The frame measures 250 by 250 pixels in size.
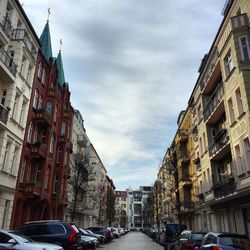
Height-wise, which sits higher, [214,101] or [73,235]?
[214,101]

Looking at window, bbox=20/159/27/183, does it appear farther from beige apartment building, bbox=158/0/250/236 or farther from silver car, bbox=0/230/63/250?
beige apartment building, bbox=158/0/250/236

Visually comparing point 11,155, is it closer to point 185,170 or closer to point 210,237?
point 210,237

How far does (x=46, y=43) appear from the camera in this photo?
35531 millimetres

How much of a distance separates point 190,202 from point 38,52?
28389 millimetres

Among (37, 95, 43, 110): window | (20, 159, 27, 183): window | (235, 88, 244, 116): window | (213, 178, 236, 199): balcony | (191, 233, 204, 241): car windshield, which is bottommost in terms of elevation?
(191, 233, 204, 241): car windshield

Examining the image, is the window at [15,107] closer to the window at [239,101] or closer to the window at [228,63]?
the window at [228,63]

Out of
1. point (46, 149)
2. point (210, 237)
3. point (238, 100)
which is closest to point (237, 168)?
point (238, 100)

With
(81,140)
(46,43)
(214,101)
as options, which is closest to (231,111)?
(214,101)

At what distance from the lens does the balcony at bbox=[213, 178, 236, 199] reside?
69.9 ft

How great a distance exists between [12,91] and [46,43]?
1366 centimetres

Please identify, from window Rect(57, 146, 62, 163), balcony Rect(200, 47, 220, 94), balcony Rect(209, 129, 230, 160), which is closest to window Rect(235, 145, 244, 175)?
balcony Rect(209, 129, 230, 160)

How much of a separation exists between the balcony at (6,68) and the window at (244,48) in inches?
654

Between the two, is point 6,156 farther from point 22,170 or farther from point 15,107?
point 15,107

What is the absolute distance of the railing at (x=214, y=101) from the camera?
83.0 ft
